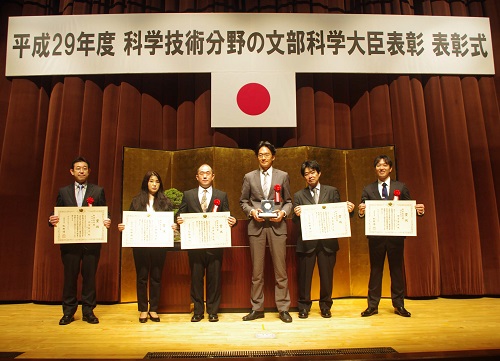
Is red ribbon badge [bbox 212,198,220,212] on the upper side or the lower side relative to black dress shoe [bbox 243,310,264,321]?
upper

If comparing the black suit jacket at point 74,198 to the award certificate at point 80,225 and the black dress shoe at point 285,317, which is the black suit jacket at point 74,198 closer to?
the award certificate at point 80,225

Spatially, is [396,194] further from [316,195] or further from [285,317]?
[285,317]

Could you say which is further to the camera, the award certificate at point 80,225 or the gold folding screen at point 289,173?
the gold folding screen at point 289,173

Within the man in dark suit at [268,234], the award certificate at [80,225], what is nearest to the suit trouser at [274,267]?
the man in dark suit at [268,234]

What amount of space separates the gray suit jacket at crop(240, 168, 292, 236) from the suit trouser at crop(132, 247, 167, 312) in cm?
86

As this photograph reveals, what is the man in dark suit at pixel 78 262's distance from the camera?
140 inches

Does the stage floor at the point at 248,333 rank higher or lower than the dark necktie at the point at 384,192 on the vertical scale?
lower

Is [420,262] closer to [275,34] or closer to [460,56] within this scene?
[460,56]

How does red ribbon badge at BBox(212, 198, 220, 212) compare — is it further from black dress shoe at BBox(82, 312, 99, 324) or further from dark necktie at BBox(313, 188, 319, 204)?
black dress shoe at BBox(82, 312, 99, 324)

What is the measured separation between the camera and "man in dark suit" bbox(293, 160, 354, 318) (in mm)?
3623

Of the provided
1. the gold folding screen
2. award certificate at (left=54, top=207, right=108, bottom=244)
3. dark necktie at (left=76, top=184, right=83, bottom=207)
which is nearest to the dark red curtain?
the gold folding screen

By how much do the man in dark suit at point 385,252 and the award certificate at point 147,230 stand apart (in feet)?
5.93

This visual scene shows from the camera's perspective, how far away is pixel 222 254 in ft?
12.2

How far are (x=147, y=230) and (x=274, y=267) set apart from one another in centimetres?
120
